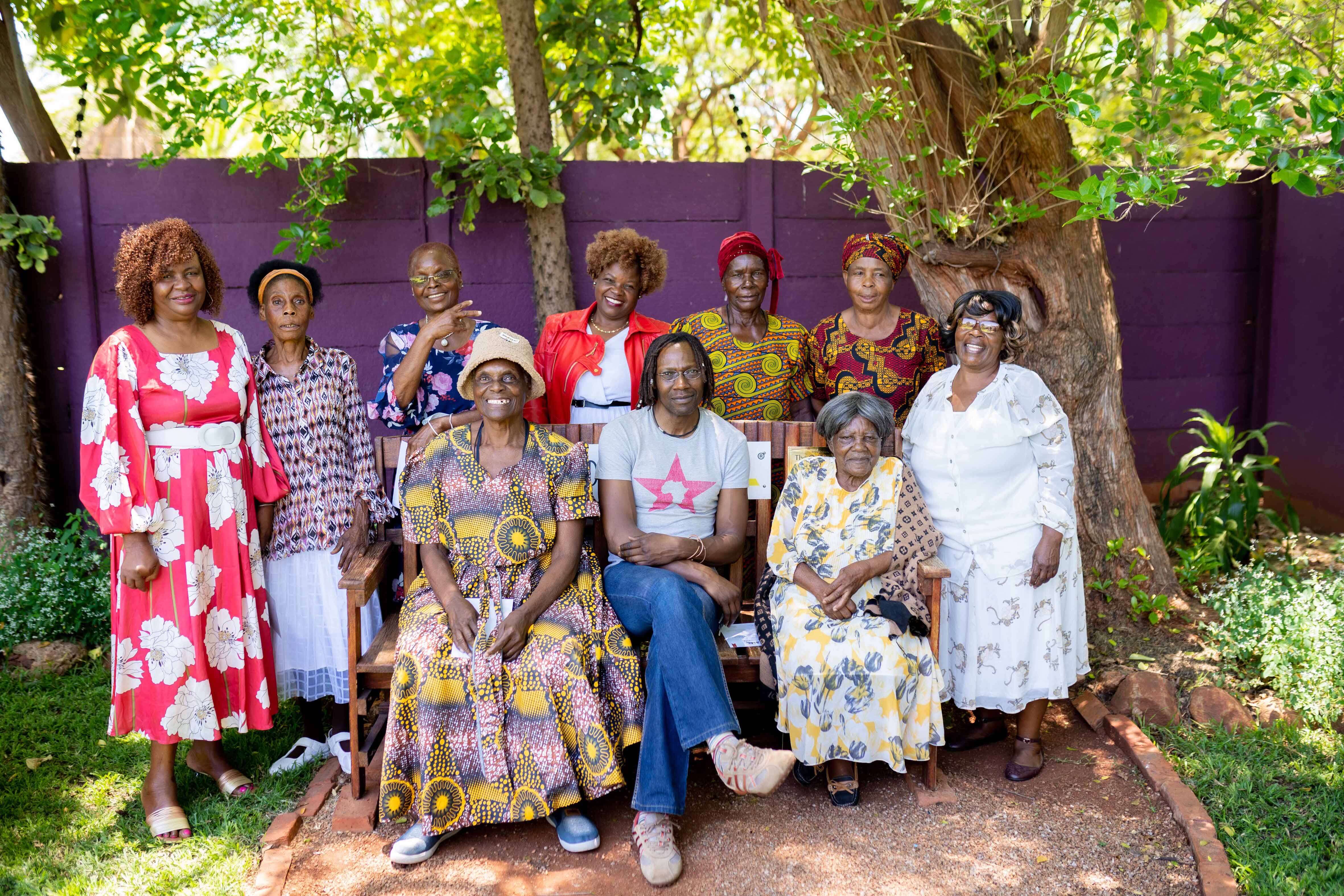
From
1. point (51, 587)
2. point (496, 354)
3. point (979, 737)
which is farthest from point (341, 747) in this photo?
point (979, 737)

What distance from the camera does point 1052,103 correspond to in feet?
11.0

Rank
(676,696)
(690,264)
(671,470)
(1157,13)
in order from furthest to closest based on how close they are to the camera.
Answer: (690,264), (671,470), (676,696), (1157,13)

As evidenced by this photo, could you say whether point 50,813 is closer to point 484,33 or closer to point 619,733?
point 619,733

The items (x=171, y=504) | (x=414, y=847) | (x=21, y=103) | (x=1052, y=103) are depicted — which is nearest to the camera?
(x=414, y=847)

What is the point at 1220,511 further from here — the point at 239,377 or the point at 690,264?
the point at 239,377

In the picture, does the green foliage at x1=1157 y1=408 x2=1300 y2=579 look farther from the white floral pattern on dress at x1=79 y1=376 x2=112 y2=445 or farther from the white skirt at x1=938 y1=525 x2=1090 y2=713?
the white floral pattern on dress at x1=79 y1=376 x2=112 y2=445

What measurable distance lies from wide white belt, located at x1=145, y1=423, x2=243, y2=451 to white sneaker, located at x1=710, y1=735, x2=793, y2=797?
195cm

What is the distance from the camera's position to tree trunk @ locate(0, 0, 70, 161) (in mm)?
5383

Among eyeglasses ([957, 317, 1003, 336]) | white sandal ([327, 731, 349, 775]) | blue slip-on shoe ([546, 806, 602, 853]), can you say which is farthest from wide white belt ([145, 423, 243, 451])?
eyeglasses ([957, 317, 1003, 336])

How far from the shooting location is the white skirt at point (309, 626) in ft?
11.8

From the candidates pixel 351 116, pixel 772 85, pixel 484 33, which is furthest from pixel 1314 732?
pixel 772 85

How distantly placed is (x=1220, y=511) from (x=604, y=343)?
3525 mm

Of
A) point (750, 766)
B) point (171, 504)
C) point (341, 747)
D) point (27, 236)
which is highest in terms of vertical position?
point (27, 236)

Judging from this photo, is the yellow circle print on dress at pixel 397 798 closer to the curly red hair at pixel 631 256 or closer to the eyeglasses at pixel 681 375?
the eyeglasses at pixel 681 375
